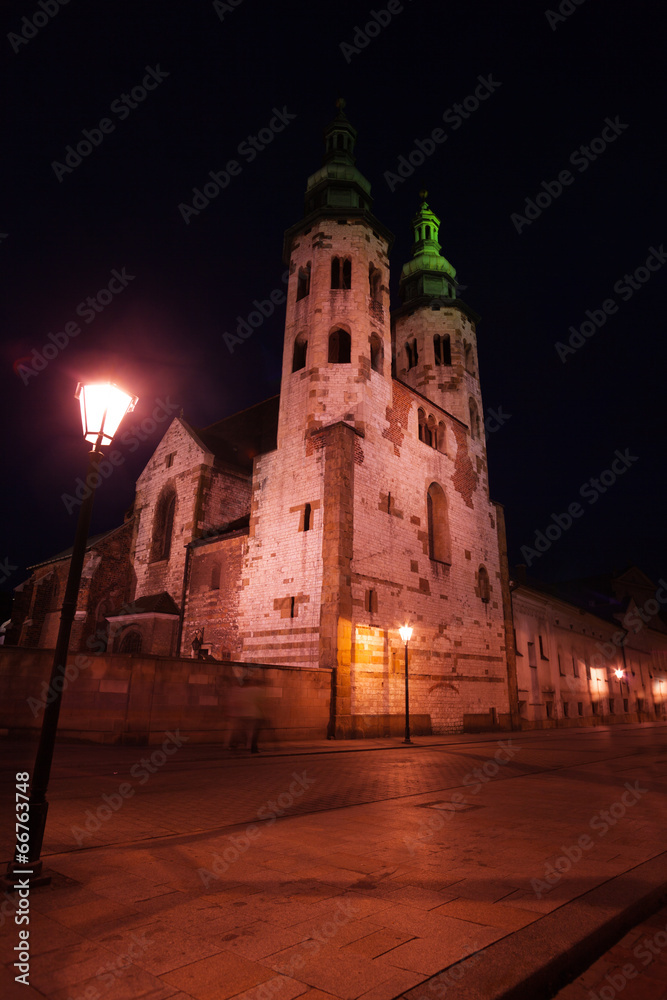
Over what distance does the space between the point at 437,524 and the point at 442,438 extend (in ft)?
14.3

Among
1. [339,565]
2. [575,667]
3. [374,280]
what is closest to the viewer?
[339,565]

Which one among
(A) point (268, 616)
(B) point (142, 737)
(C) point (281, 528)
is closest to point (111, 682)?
(B) point (142, 737)

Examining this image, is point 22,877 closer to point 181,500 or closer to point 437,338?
point 181,500

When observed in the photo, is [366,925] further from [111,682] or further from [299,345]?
[299,345]

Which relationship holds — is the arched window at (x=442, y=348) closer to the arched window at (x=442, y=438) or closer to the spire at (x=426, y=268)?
the spire at (x=426, y=268)

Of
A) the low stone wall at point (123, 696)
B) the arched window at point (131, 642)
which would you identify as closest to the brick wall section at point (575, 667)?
the low stone wall at point (123, 696)

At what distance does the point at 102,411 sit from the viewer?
521 centimetres

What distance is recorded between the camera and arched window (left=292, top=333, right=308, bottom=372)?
23.8 metres

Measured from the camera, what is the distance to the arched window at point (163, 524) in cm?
2775

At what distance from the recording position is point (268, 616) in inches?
790

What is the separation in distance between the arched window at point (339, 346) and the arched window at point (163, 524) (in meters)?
11.1

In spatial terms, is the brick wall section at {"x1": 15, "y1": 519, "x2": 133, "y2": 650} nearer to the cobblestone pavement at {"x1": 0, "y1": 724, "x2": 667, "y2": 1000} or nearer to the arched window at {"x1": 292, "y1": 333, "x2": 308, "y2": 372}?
the arched window at {"x1": 292, "y1": 333, "x2": 308, "y2": 372}
